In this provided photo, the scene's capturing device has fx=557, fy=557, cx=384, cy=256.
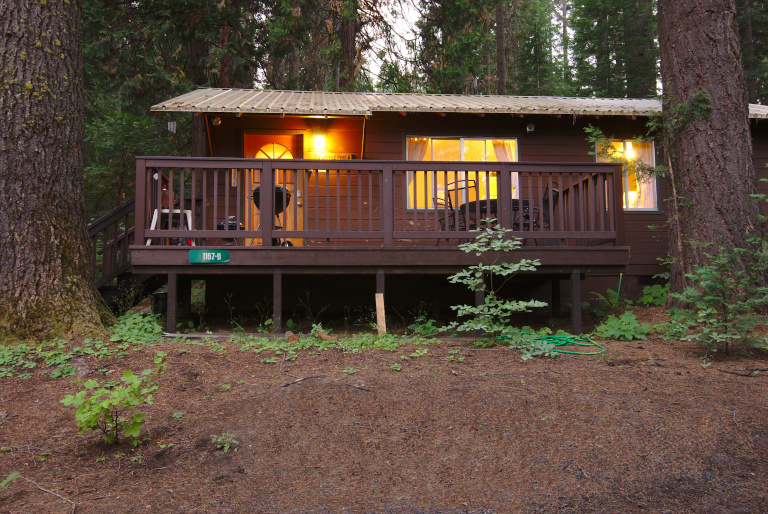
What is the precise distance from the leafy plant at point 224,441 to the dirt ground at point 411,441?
0.12 feet

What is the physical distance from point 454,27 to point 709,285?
37.1 ft

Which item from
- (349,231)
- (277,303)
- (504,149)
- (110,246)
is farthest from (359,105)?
(110,246)

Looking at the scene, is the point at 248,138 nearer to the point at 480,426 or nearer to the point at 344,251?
the point at 344,251

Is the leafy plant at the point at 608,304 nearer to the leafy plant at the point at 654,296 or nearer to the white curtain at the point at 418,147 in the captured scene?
the leafy plant at the point at 654,296

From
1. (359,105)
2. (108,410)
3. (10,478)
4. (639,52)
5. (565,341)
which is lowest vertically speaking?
(10,478)

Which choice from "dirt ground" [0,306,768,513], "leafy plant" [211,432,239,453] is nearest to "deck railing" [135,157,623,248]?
"dirt ground" [0,306,768,513]

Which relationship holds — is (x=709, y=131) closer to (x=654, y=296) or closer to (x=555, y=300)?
(x=555, y=300)

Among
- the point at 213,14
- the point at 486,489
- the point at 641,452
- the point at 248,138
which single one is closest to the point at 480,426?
the point at 486,489

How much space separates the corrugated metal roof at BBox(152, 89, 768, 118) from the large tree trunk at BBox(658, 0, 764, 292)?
1.01m

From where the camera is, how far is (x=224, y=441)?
3.37 m

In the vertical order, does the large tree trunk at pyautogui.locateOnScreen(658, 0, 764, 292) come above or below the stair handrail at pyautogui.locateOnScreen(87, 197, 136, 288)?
above

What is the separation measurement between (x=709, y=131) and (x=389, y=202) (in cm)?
364

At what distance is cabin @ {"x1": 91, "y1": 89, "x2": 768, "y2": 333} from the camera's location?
6094mm

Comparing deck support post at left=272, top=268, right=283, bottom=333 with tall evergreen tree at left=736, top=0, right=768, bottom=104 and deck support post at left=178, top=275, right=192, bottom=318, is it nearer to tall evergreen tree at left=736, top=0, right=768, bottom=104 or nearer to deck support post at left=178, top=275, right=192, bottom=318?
deck support post at left=178, top=275, right=192, bottom=318
